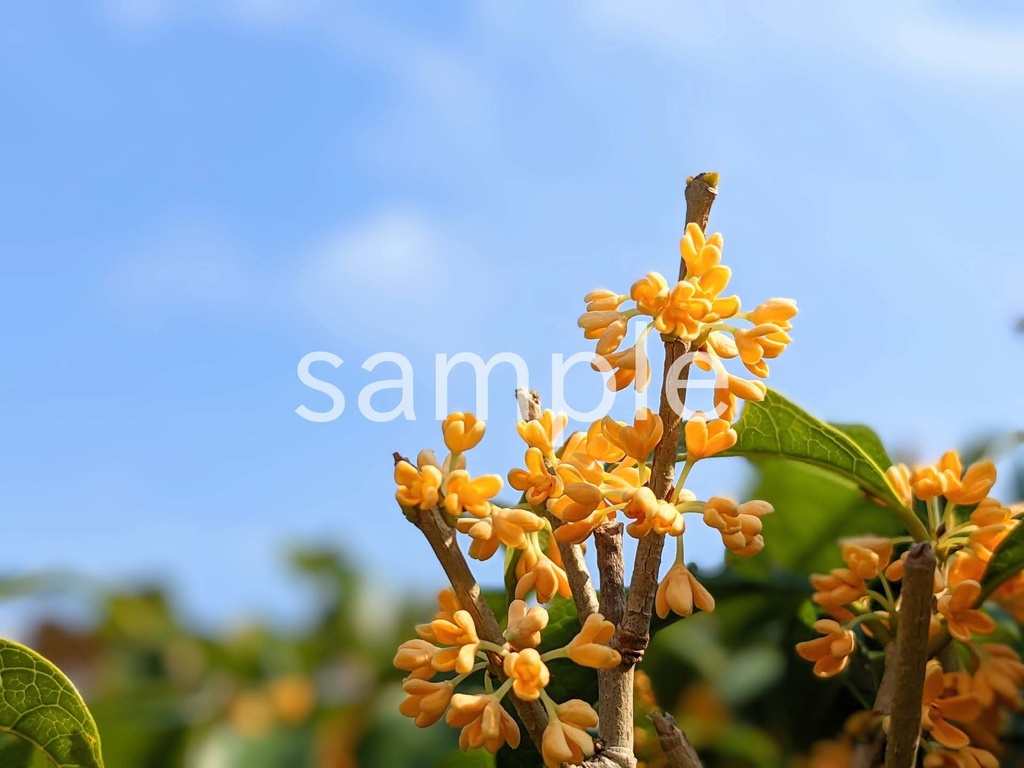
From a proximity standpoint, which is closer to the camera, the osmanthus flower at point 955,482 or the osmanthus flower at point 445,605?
the osmanthus flower at point 445,605

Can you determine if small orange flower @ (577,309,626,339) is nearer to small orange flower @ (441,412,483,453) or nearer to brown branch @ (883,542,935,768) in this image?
small orange flower @ (441,412,483,453)

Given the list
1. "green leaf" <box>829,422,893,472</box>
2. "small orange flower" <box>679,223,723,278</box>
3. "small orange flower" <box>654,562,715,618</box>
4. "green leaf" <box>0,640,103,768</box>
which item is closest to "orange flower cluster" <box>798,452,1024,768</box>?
"green leaf" <box>829,422,893,472</box>

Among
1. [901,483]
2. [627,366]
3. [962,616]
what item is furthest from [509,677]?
[901,483]

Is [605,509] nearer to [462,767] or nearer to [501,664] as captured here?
[501,664]

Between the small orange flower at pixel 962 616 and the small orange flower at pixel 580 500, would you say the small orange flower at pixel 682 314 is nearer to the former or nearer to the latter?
the small orange flower at pixel 580 500

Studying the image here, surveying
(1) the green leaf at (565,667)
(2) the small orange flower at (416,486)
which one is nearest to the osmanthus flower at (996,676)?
(1) the green leaf at (565,667)

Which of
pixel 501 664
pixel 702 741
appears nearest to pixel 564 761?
pixel 501 664
